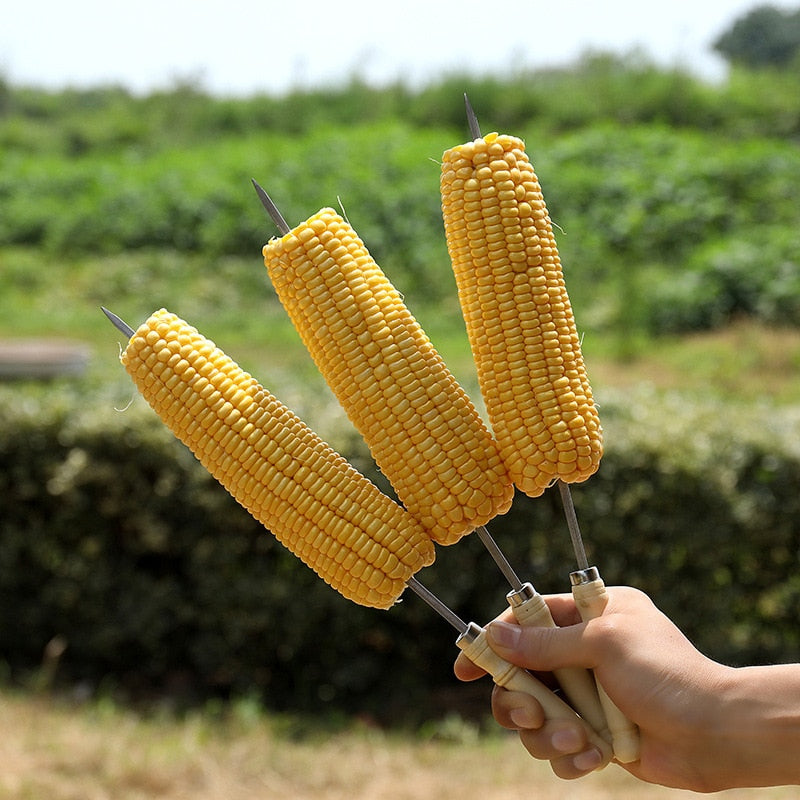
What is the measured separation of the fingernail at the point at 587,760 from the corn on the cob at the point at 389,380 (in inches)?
15.2

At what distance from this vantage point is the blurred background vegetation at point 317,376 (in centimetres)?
455

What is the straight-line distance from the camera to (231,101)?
19.5 metres

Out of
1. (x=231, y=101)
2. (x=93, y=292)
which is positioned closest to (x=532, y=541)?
(x=93, y=292)

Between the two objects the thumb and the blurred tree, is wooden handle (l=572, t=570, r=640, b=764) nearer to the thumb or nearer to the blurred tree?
the thumb

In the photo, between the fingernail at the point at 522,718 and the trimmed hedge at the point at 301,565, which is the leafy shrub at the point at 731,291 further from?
Result: the fingernail at the point at 522,718

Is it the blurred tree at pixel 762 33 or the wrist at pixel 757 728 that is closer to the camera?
the wrist at pixel 757 728

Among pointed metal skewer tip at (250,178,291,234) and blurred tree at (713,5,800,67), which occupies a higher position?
pointed metal skewer tip at (250,178,291,234)

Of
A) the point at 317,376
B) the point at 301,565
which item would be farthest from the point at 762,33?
the point at 301,565

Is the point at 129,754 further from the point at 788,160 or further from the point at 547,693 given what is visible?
the point at 788,160

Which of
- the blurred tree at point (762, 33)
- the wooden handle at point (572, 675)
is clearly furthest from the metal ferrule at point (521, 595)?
the blurred tree at point (762, 33)

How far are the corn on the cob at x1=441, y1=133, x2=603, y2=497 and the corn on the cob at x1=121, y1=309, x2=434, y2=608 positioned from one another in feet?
0.71

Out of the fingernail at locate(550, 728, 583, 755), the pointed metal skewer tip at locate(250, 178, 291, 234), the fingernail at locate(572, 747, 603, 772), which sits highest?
the pointed metal skewer tip at locate(250, 178, 291, 234)

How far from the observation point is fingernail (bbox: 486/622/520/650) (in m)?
1.60

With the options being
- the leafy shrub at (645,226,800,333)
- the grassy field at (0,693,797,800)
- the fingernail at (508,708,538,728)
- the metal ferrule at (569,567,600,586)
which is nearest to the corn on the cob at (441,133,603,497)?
the metal ferrule at (569,567,600,586)
